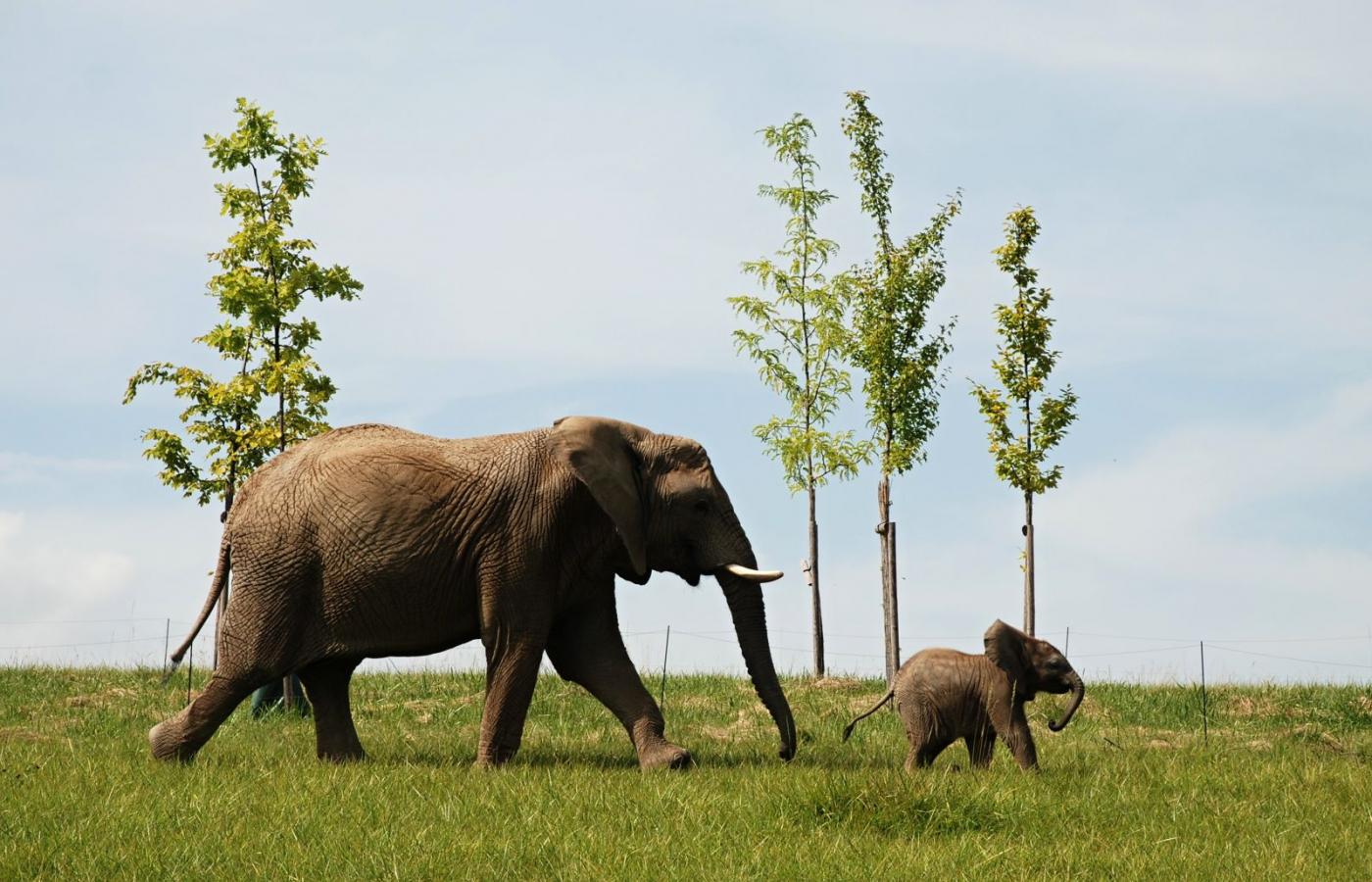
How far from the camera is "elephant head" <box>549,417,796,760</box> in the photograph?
12664mm

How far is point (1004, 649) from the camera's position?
12.3 meters

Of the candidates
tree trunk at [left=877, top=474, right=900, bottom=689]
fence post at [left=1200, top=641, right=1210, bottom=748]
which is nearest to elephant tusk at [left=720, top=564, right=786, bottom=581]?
fence post at [left=1200, top=641, right=1210, bottom=748]

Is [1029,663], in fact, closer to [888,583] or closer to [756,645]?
[756,645]

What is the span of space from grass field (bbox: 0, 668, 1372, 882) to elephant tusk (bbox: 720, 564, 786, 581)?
1633mm

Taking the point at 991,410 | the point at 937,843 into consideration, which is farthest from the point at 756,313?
the point at 937,843

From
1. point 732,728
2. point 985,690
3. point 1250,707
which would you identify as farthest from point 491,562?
point 1250,707

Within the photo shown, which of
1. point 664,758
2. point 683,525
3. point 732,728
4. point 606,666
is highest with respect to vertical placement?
point 683,525

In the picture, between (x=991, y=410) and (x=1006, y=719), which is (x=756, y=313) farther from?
(x=1006, y=719)

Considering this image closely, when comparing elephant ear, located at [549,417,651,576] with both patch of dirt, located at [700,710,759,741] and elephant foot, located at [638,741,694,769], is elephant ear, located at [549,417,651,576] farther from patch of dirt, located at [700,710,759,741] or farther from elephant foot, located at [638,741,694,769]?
patch of dirt, located at [700,710,759,741]

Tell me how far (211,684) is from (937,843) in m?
7.09

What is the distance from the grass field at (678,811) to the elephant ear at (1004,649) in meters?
0.90

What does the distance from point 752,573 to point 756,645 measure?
0.74 m

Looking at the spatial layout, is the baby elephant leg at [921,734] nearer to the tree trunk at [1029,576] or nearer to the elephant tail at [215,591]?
the elephant tail at [215,591]

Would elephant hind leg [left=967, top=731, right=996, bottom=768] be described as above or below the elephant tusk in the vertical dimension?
below
